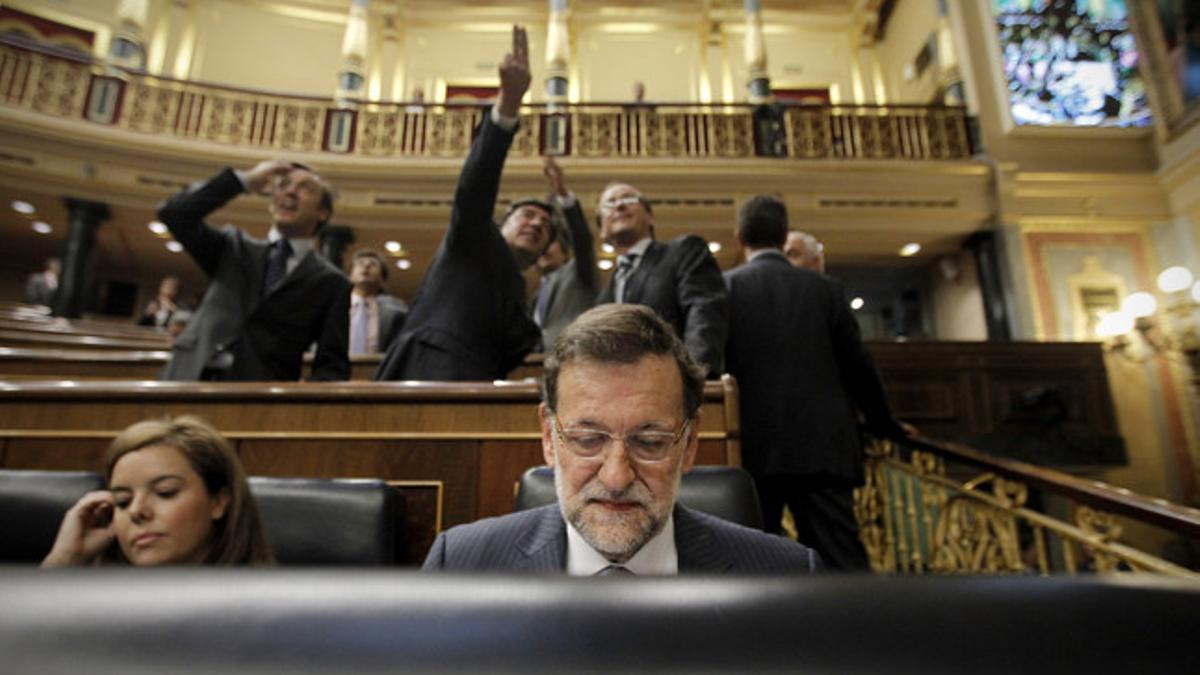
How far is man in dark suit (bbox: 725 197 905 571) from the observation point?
1858 mm

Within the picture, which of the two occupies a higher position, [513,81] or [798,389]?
[513,81]

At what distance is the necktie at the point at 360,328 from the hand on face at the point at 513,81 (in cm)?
212

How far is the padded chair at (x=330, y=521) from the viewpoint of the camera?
1.19 m

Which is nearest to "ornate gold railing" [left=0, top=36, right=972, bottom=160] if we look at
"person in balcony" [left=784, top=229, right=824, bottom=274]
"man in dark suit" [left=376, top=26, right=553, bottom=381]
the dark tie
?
"person in balcony" [left=784, top=229, right=824, bottom=274]

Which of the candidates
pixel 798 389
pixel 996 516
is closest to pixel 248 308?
pixel 798 389

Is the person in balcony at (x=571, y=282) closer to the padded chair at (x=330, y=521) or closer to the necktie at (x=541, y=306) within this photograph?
the necktie at (x=541, y=306)

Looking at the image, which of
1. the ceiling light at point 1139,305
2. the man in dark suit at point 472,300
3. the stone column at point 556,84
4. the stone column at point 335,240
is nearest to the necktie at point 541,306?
the man in dark suit at point 472,300

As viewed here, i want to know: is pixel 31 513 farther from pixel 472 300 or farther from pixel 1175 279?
pixel 1175 279

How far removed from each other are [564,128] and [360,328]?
15.7ft

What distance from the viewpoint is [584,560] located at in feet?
3.06

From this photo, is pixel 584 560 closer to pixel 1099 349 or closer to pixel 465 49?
pixel 1099 349

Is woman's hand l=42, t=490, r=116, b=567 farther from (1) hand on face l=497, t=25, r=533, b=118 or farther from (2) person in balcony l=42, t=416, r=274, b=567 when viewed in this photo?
(1) hand on face l=497, t=25, r=533, b=118

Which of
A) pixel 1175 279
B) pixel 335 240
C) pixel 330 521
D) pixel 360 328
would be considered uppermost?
pixel 335 240

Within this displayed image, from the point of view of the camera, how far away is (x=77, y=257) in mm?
6840
